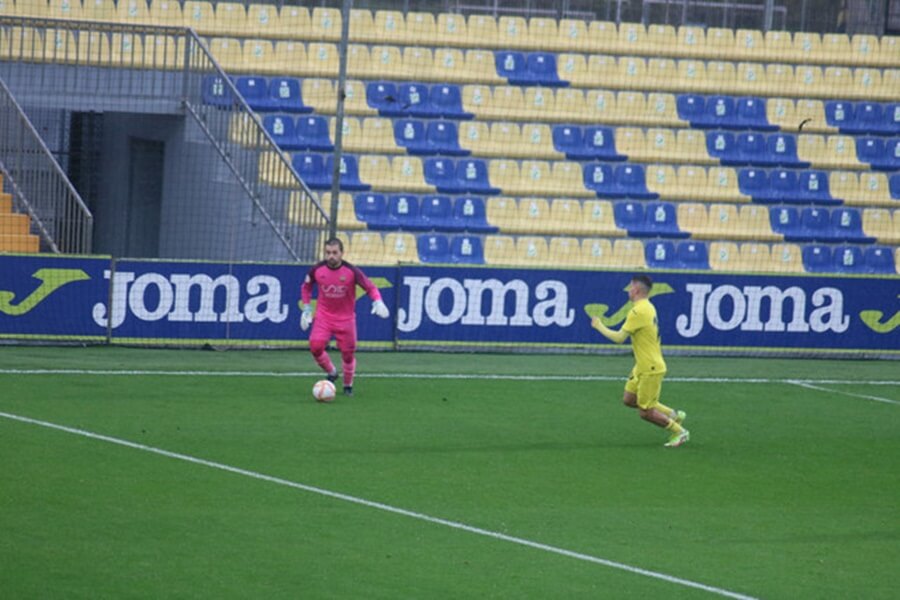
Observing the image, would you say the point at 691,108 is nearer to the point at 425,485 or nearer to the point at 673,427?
the point at 673,427

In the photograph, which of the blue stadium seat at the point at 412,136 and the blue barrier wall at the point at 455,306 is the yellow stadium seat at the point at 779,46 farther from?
the blue barrier wall at the point at 455,306

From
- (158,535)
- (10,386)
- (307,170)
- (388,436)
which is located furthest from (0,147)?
(158,535)

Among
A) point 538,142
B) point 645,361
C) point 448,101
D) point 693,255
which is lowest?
point 645,361

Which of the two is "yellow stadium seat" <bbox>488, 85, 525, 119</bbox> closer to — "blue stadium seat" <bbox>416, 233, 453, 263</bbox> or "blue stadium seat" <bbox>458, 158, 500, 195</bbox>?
"blue stadium seat" <bbox>458, 158, 500, 195</bbox>

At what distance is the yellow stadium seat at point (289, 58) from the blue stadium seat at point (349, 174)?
188cm

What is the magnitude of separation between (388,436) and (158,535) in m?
4.60

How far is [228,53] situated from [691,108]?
8436mm

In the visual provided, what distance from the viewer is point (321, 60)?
2592 cm

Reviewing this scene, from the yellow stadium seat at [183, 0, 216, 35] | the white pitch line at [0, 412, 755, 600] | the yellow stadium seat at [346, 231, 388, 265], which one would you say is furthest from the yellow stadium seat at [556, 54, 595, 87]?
the white pitch line at [0, 412, 755, 600]

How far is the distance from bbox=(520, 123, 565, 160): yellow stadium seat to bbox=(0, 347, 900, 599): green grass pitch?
8.16 meters

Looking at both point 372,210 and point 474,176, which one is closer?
point 372,210

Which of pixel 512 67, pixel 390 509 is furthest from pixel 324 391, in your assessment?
pixel 512 67

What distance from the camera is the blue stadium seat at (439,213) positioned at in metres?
24.6

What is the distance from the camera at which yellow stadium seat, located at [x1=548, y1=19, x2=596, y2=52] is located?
2733cm
